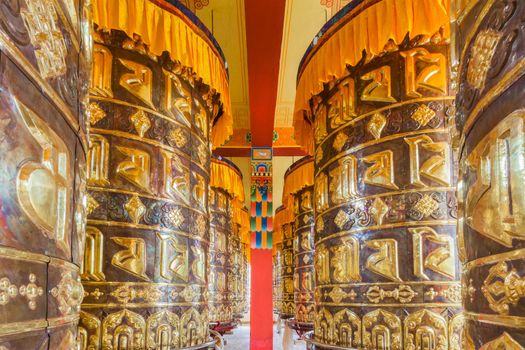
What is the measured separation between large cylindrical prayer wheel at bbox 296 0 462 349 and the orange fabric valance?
368 cm

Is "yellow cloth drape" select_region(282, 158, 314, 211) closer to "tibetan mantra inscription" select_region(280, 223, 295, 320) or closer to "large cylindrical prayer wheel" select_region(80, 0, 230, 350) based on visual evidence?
"tibetan mantra inscription" select_region(280, 223, 295, 320)

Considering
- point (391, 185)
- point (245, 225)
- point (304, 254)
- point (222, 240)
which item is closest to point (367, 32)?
point (391, 185)

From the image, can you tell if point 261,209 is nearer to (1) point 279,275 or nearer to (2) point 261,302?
(2) point 261,302

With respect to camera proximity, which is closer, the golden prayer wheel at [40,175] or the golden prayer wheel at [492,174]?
the golden prayer wheel at [40,175]

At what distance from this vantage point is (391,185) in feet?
11.5

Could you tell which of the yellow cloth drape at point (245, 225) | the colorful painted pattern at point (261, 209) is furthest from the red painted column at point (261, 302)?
the yellow cloth drape at point (245, 225)

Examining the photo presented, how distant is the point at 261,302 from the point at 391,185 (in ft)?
22.7

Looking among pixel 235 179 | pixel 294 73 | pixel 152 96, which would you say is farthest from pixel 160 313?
pixel 294 73

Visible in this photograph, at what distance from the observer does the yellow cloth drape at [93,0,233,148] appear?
324cm

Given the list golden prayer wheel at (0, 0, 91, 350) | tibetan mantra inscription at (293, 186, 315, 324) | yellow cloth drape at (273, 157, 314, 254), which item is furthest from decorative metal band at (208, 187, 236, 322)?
golden prayer wheel at (0, 0, 91, 350)

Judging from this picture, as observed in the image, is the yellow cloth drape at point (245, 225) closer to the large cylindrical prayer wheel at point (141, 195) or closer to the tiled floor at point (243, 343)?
the tiled floor at point (243, 343)

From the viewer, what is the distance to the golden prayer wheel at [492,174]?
1.10m

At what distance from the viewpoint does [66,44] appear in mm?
1352

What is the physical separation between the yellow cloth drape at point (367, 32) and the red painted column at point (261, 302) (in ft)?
19.9
